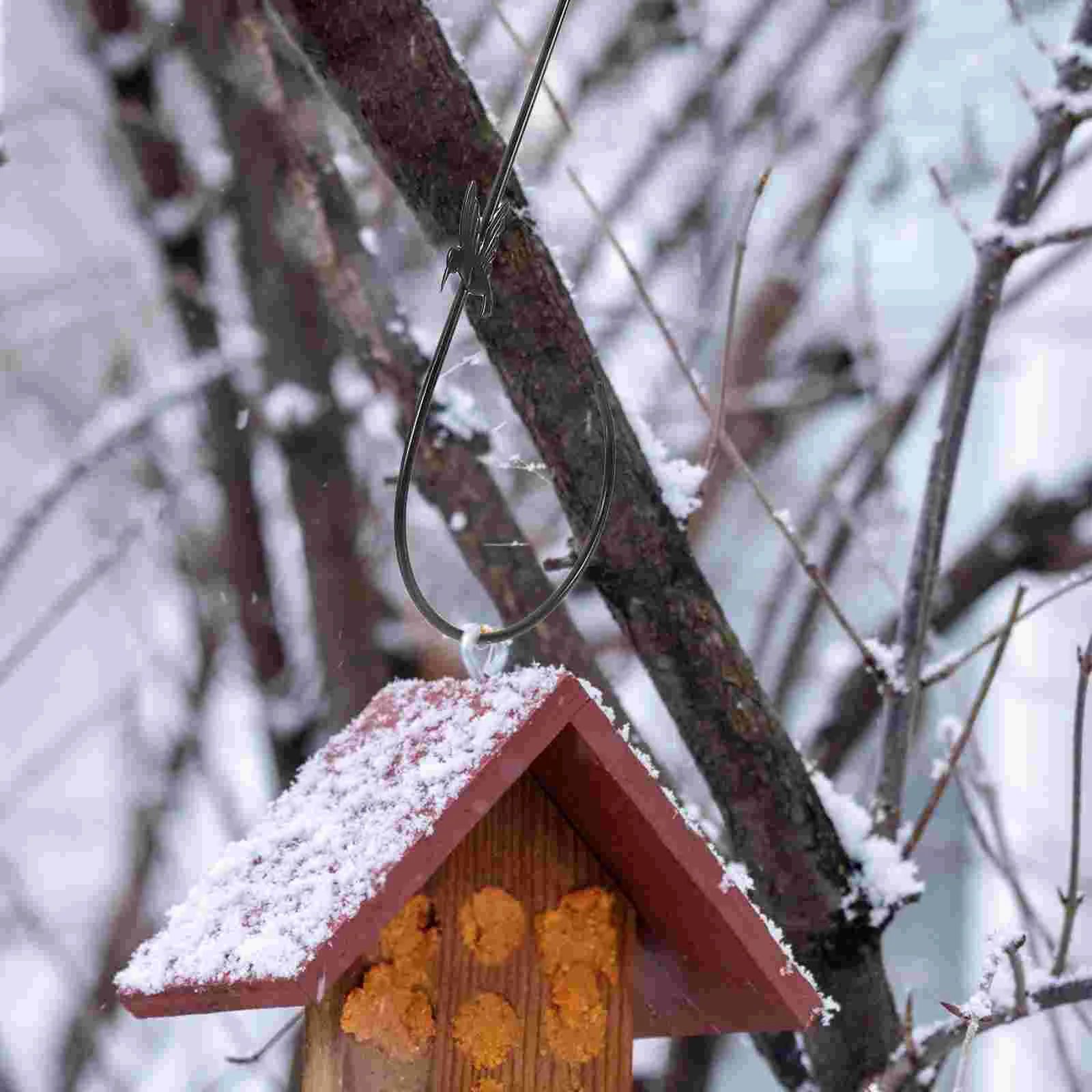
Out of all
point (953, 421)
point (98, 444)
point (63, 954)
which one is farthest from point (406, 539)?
point (63, 954)

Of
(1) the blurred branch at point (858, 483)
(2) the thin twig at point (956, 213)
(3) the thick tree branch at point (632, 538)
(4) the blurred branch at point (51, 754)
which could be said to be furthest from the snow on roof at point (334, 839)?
(4) the blurred branch at point (51, 754)

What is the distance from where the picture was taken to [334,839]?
0.92m

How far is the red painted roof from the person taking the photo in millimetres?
840

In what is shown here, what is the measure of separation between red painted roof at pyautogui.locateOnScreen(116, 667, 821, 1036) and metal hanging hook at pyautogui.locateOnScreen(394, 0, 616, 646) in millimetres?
73

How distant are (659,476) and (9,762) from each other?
4.42 meters

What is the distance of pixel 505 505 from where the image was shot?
140cm

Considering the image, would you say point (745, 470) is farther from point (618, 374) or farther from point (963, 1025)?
point (618, 374)

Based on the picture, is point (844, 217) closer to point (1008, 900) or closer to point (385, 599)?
point (1008, 900)

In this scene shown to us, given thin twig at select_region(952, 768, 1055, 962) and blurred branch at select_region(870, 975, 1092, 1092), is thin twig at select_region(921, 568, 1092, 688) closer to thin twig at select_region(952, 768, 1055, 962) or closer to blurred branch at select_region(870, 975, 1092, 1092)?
thin twig at select_region(952, 768, 1055, 962)

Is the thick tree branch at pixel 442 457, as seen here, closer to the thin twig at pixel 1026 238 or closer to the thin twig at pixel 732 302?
the thin twig at pixel 732 302

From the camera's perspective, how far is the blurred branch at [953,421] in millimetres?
1244

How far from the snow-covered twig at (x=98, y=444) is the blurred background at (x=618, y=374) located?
13 millimetres

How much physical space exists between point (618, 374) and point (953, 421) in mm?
811

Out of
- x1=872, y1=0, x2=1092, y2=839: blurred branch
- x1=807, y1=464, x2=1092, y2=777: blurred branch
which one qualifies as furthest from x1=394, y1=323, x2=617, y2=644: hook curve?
x1=807, y1=464, x2=1092, y2=777: blurred branch
